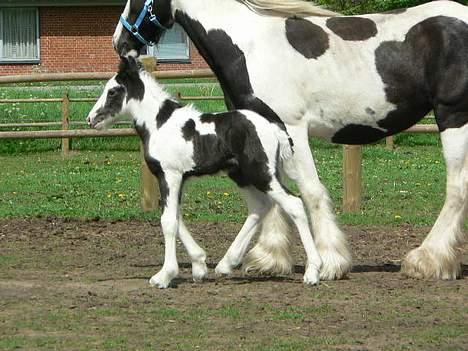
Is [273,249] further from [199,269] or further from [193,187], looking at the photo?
[193,187]

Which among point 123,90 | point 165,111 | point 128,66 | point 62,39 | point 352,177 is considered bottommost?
point 352,177

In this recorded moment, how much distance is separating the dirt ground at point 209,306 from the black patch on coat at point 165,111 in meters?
1.18

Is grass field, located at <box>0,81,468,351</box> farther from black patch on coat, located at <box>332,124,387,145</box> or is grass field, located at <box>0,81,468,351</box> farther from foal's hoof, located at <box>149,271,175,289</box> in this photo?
black patch on coat, located at <box>332,124,387,145</box>

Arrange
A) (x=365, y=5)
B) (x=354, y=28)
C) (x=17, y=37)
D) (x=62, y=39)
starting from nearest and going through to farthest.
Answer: (x=354, y=28)
(x=365, y=5)
(x=62, y=39)
(x=17, y=37)

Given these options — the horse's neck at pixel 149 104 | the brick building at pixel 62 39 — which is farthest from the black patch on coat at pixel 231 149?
the brick building at pixel 62 39

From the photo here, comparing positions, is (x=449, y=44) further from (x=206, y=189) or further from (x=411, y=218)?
(x=206, y=189)

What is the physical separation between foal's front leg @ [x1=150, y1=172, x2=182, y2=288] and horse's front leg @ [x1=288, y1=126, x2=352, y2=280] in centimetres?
96

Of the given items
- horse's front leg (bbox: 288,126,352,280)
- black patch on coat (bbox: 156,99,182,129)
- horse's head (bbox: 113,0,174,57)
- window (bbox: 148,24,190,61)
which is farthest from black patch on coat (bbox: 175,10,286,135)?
window (bbox: 148,24,190,61)

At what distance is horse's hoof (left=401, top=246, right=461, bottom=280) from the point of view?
8516 millimetres

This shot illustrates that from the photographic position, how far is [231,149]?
8.09 metres

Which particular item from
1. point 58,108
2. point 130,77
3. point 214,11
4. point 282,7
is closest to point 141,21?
point 214,11

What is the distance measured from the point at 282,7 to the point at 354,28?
58 cm

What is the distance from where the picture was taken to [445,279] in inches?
336

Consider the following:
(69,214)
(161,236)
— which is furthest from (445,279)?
(69,214)
